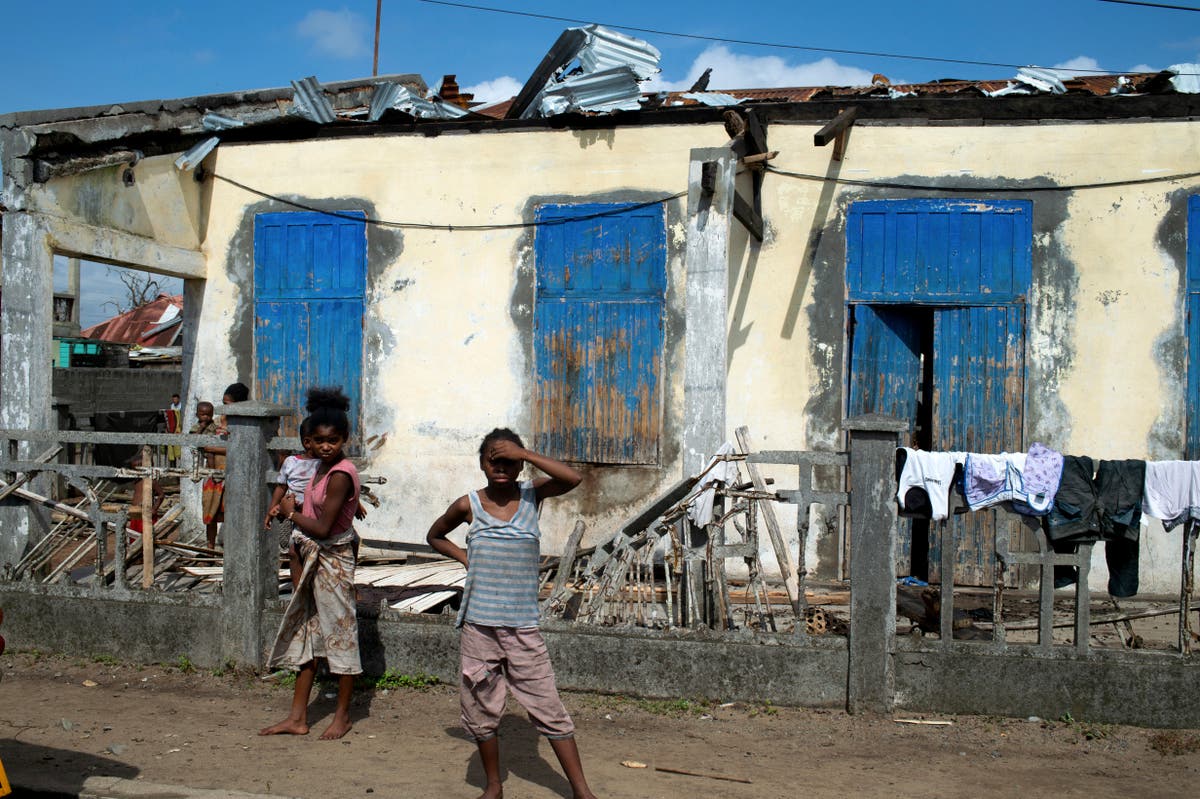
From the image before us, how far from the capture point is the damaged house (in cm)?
798

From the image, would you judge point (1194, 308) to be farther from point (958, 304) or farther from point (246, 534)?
point (246, 534)

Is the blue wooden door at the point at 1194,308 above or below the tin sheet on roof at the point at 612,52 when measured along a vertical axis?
below

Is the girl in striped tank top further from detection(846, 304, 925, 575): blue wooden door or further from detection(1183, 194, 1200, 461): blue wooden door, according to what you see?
detection(1183, 194, 1200, 461): blue wooden door

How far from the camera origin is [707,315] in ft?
22.6

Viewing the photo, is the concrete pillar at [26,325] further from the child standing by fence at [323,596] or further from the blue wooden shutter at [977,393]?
the blue wooden shutter at [977,393]

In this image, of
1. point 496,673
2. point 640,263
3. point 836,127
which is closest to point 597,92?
point 640,263

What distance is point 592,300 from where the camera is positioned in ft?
29.2

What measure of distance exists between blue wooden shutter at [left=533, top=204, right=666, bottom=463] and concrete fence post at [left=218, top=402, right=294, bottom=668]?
3524 mm

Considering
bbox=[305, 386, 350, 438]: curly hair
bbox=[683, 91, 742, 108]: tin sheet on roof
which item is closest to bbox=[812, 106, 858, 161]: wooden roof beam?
bbox=[683, 91, 742, 108]: tin sheet on roof

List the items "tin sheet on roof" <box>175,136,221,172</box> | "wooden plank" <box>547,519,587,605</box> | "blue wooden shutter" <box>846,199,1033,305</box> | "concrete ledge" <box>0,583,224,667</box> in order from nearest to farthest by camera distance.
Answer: "wooden plank" <box>547,519,587,605</box>
"concrete ledge" <box>0,583,224,667</box>
"blue wooden shutter" <box>846,199,1033,305</box>
"tin sheet on roof" <box>175,136,221,172</box>

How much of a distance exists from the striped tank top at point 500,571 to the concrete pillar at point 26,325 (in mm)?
5398

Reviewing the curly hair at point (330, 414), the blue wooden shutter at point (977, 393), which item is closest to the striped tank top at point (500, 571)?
the curly hair at point (330, 414)

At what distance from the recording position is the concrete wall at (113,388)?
15242 mm

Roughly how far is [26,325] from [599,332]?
451cm
